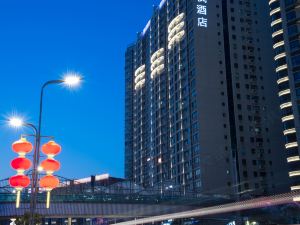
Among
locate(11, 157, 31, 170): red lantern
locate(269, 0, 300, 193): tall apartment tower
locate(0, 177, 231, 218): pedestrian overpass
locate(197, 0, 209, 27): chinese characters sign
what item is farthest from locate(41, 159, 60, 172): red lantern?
locate(197, 0, 209, 27): chinese characters sign

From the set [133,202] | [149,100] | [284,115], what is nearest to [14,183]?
[133,202]

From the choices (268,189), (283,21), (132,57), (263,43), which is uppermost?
(132,57)

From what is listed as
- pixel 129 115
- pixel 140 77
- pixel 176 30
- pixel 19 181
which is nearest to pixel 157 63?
pixel 176 30

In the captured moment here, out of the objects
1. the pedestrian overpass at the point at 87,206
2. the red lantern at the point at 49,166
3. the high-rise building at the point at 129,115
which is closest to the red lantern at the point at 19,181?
the red lantern at the point at 49,166

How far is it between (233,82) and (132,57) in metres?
77.8

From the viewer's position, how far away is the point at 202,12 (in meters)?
121

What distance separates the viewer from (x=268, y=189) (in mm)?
110312

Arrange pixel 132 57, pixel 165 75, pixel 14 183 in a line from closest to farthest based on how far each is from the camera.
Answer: pixel 14 183 < pixel 165 75 < pixel 132 57

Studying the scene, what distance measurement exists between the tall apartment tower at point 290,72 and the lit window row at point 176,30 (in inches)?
1450

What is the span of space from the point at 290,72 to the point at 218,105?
27968 millimetres

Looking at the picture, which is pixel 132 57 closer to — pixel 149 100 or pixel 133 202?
pixel 149 100

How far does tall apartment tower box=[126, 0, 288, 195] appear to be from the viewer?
4262 inches

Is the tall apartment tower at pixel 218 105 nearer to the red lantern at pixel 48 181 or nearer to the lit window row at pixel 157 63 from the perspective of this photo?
the lit window row at pixel 157 63

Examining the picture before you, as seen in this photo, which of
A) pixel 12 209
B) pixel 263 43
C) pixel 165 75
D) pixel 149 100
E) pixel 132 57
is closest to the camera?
pixel 12 209
